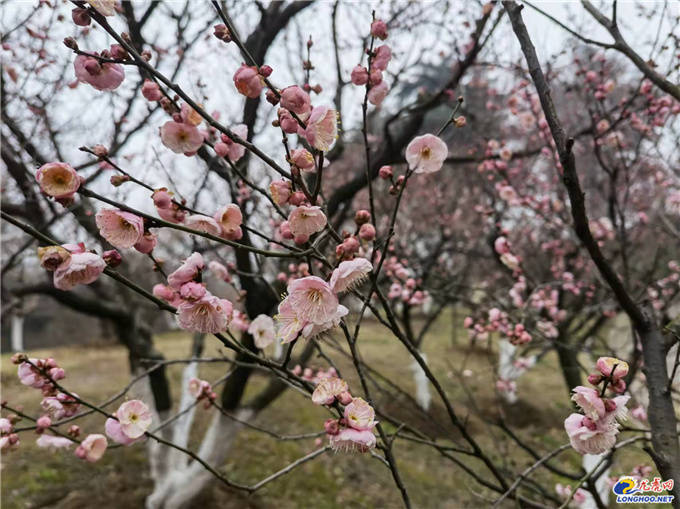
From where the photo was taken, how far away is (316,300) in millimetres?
930

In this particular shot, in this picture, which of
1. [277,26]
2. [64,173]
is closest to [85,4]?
[64,173]

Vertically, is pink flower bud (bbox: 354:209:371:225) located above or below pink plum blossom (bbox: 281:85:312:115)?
below

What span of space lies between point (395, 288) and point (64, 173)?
11.9 feet

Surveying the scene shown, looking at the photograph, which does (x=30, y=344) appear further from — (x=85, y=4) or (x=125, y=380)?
(x=85, y=4)

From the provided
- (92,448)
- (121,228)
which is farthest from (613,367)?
(92,448)

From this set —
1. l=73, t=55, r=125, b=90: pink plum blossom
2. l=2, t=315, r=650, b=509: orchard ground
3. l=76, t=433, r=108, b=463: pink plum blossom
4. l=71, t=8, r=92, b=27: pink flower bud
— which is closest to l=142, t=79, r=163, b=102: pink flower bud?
l=73, t=55, r=125, b=90: pink plum blossom

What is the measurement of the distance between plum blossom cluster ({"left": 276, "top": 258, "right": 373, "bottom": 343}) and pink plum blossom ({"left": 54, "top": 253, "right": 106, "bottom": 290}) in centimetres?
37

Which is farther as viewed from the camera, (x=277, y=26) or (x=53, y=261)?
(x=277, y=26)

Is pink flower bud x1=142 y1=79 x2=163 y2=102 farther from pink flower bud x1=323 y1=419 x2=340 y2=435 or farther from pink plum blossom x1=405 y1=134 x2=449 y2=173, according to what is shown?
pink flower bud x1=323 y1=419 x2=340 y2=435

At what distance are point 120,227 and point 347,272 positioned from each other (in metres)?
0.48

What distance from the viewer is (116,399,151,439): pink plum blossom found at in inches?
52.0

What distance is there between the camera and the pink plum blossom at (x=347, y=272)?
0.87 meters

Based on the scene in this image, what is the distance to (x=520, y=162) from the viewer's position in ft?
22.2

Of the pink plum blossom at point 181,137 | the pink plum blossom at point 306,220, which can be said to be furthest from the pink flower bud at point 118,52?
the pink plum blossom at point 306,220
